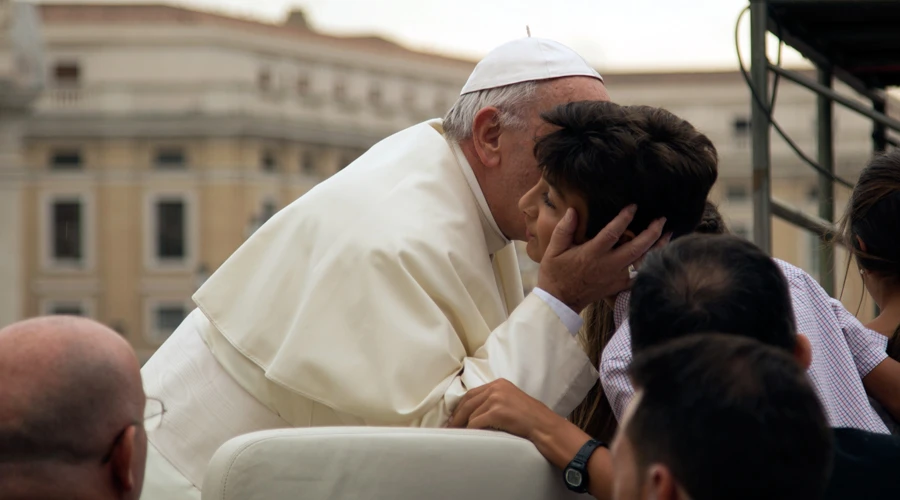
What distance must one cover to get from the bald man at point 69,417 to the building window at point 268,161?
4410 cm

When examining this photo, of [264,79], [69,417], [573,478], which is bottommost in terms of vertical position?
[264,79]

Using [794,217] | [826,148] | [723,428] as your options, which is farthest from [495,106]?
[826,148]

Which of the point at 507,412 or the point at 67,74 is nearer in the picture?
the point at 507,412

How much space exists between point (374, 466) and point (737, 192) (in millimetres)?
51040

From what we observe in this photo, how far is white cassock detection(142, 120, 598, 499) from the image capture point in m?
2.29

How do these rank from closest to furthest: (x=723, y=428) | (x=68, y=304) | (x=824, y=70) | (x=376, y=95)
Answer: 1. (x=723, y=428)
2. (x=824, y=70)
3. (x=68, y=304)
4. (x=376, y=95)

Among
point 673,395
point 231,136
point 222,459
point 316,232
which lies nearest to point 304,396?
point 316,232

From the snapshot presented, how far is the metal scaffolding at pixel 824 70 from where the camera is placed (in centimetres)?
327

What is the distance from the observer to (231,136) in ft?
145

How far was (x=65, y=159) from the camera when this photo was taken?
1777 inches

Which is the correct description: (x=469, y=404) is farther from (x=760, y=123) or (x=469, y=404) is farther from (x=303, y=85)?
(x=303, y=85)

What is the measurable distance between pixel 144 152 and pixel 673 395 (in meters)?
Answer: 45.1

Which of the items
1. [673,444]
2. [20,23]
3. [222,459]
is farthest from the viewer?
[20,23]

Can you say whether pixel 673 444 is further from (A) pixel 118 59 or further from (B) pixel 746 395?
(A) pixel 118 59
